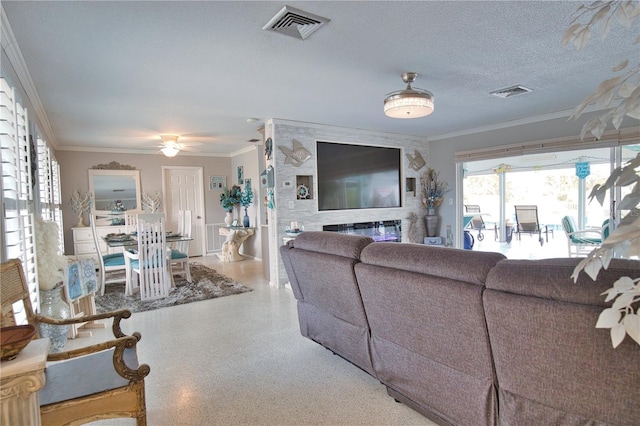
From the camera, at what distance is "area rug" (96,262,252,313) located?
427 cm

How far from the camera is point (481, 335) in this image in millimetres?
1546

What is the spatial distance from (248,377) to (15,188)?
75.8 inches

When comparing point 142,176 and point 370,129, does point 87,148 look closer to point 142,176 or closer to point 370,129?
point 142,176

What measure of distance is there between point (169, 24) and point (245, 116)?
8.11 feet

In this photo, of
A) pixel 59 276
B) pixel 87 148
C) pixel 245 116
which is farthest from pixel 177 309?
pixel 87 148

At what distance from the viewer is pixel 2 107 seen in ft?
6.68

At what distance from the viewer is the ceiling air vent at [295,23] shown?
2.12m

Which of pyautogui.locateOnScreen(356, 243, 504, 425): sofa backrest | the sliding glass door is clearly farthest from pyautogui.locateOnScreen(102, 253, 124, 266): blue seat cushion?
the sliding glass door

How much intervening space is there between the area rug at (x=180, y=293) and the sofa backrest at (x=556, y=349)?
3.78m

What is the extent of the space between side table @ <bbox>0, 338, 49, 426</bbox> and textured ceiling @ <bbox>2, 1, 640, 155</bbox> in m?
1.87

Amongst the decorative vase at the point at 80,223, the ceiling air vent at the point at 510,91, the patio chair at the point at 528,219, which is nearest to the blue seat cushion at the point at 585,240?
the patio chair at the point at 528,219

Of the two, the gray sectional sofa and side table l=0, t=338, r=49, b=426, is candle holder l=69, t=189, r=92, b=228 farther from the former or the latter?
side table l=0, t=338, r=49, b=426

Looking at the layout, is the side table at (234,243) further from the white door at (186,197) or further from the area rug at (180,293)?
the area rug at (180,293)

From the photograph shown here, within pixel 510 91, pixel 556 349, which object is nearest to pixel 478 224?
→ pixel 510 91
